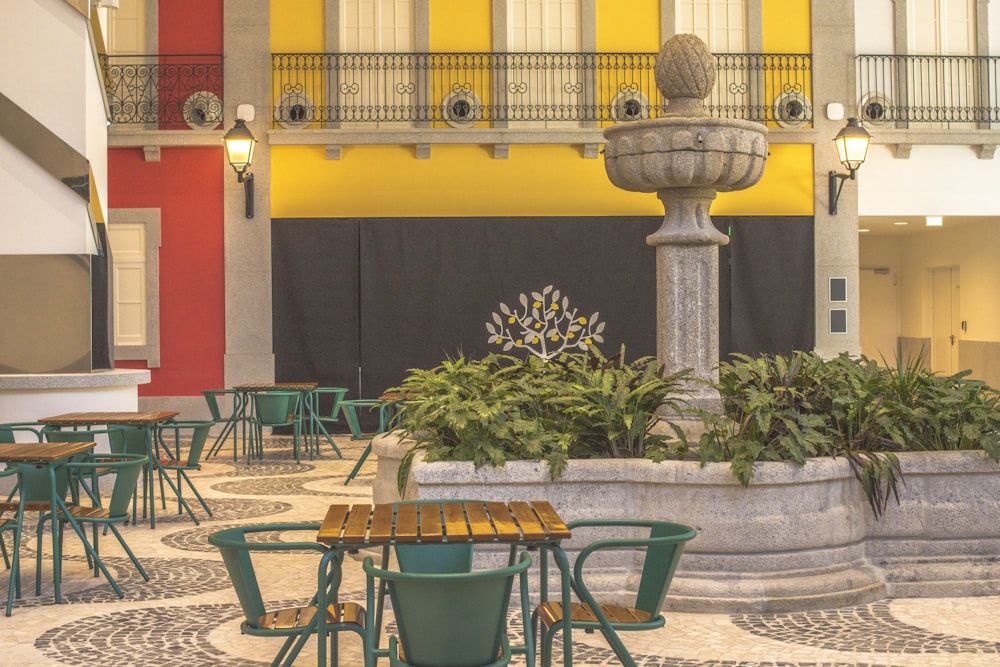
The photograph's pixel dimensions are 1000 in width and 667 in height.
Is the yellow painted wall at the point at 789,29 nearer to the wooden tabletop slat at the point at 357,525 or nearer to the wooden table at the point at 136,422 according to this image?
the wooden table at the point at 136,422

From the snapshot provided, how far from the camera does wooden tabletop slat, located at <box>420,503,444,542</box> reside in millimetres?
3727

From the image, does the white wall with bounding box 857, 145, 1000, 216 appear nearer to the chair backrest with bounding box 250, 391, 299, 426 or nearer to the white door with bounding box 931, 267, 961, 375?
the white door with bounding box 931, 267, 961, 375

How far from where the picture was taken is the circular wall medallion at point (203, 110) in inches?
581

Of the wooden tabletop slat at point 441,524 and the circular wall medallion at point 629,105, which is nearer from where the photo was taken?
the wooden tabletop slat at point 441,524

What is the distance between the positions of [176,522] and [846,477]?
15.1ft

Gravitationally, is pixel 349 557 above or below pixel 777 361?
below

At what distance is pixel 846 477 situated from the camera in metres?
6.02

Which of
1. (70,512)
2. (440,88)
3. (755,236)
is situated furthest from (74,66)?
(755,236)

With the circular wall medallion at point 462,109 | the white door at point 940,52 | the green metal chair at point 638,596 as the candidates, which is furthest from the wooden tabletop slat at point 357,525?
the white door at point 940,52

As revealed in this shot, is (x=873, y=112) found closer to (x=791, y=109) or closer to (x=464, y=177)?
(x=791, y=109)

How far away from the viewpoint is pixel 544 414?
6.53 meters

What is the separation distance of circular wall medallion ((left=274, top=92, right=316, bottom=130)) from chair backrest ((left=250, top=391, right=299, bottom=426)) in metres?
4.63

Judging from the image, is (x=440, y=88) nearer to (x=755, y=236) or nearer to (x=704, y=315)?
(x=755, y=236)

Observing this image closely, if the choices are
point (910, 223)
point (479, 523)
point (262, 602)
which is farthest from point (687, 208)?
point (910, 223)
